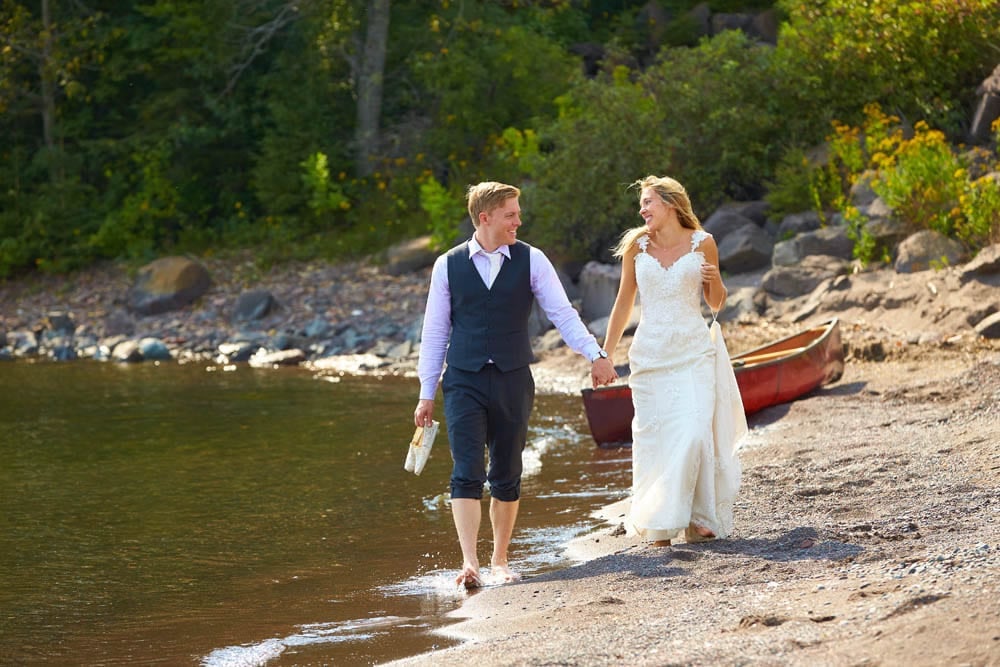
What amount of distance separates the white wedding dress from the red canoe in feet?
14.1

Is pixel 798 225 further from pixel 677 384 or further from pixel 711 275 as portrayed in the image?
pixel 677 384

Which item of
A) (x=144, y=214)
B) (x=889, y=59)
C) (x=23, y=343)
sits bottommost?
(x=23, y=343)

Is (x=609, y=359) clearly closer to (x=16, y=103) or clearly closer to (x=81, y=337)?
(x=81, y=337)

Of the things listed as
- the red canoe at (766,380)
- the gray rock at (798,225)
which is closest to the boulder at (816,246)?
the gray rock at (798,225)

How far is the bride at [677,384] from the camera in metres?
7.30

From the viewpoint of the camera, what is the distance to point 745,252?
1948 cm

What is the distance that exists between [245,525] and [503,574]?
316 cm

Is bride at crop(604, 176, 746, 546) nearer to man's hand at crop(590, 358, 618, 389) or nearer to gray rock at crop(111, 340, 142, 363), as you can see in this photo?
man's hand at crop(590, 358, 618, 389)

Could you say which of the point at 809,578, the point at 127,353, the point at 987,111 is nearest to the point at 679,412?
the point at 809,578

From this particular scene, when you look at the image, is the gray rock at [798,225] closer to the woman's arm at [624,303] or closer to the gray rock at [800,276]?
the gray rock at [800,276]

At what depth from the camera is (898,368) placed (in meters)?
14.0

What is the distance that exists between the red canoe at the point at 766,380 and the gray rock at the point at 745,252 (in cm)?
582

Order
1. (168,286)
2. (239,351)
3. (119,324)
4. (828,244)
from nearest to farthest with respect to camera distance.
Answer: (828,244) → (239,351) → (119,324) → (168,286)

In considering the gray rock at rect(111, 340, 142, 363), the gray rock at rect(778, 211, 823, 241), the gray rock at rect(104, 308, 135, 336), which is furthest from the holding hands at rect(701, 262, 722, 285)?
the gray rock at rect(104, 308, 135, 336)
